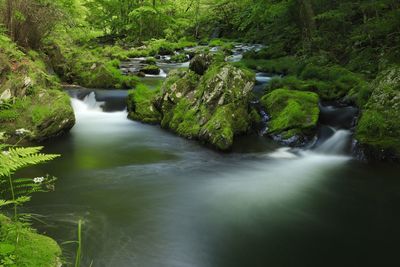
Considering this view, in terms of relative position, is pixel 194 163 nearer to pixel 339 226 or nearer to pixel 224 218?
pixel 224 218

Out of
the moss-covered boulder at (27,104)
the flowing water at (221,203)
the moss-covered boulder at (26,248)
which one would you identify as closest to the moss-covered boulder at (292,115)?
the flowing water at (221,203)

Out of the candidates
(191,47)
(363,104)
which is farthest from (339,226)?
(191,47)

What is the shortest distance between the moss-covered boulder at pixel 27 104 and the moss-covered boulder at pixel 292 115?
5.93 metres

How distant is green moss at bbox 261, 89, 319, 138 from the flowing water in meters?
0.47

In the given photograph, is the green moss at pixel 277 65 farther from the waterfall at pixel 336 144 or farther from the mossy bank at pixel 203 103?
the waterfall at pixel 336 144

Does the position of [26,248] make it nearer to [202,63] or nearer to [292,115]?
[292,115]

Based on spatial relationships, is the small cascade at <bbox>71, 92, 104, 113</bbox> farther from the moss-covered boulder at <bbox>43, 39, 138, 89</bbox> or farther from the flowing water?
the flowing water

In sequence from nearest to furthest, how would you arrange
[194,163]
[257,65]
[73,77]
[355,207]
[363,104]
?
1. [355,207]
2. [194,163]
3. [363,104]
4. [73,77]
5. [257,65]

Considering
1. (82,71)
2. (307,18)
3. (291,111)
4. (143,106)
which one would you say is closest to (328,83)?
(291,111)

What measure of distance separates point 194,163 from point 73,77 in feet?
32.2

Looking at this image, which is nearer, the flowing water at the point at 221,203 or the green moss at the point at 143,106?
the flowing water at the point at 221,203

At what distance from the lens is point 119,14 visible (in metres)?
38.1

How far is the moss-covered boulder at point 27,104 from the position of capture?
974cm

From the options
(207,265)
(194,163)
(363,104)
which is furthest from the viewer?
(363,104)
